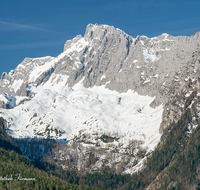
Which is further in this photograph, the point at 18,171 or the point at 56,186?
the point at 18,171

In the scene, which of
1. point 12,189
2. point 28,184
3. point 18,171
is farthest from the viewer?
point 18,171

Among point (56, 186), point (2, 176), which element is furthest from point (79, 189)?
point (2, 176)

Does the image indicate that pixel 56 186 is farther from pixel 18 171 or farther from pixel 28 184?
pixel 18 171

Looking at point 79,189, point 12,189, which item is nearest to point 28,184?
point 12,189

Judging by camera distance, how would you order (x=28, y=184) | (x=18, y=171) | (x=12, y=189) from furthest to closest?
(x=18, y=171)
(x=28, y=184)
(x=12, y=189)

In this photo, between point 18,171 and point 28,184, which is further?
point 18,171

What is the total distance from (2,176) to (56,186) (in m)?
26.4

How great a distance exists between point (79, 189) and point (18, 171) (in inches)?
1535

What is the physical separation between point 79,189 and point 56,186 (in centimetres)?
1109

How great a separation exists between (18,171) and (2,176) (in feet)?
63.1

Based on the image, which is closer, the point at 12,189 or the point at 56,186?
the point at 12,189

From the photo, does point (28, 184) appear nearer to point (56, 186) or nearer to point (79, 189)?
point (56, 186)

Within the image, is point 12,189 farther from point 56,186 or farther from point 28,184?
point 56,186

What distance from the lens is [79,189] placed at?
16838 centimetres
